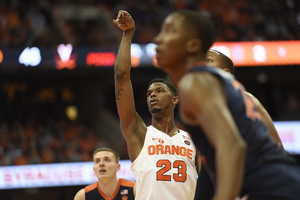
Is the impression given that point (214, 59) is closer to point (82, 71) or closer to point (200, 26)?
point (200, 26)

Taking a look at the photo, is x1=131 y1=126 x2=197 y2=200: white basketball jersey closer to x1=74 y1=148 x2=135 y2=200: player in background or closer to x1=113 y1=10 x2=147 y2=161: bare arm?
x1=113 y1=10 x2=147 y2=161: bare arm

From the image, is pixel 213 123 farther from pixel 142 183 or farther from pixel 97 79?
pixel 97 79

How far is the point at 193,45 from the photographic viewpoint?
7.10ft

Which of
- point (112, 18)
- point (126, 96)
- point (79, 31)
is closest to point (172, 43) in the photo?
point (126, 96)

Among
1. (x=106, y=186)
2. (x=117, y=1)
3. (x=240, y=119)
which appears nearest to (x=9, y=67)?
(x=117, y=1)

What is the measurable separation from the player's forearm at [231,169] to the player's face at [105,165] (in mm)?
3876

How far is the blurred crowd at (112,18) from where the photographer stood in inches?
622

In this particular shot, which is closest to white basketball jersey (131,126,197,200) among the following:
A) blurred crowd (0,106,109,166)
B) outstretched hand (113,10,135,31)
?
outstretched hand (113,10,135,31)

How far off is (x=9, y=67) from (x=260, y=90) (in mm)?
13216

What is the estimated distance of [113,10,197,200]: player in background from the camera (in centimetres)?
377

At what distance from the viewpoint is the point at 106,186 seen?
5.61m

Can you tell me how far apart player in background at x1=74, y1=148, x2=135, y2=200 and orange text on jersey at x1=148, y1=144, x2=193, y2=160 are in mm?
1741

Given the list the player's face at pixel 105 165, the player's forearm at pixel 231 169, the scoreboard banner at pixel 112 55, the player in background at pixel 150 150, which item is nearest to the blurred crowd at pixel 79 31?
the scoreboard banner at pixel 112 55

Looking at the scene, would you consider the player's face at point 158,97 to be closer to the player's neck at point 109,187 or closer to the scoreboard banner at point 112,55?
the player's neck at point 109,187
